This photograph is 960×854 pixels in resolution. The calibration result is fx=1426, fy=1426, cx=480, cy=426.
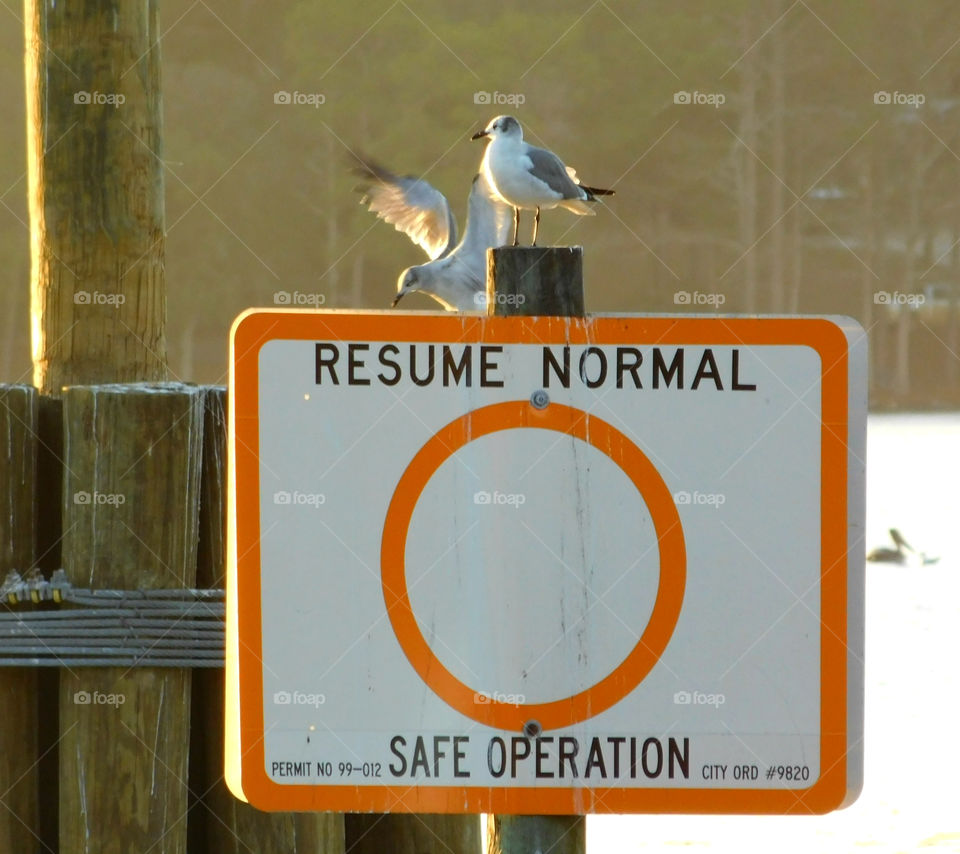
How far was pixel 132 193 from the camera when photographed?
281 centimetres

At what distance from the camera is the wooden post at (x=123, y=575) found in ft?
7.68

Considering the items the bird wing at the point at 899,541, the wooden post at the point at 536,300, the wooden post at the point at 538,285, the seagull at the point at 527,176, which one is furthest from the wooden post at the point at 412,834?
the bird wing at the point at 899,541

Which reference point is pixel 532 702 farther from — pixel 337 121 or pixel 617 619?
pixel 337 121

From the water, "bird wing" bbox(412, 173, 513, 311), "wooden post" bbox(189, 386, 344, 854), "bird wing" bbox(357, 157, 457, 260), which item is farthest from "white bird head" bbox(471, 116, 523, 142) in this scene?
"wooden post" bbox(189, 386, 344, 854)

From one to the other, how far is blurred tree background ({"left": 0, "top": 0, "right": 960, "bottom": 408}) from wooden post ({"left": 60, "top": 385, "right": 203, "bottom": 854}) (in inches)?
1196

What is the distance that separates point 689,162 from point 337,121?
388 inches

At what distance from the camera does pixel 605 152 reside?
1582 inches

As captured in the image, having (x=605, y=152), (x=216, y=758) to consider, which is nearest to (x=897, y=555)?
(x=216, y=758)

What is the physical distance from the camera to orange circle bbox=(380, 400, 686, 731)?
1542 mm

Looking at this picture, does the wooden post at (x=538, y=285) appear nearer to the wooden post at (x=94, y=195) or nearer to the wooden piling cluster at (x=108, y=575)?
the wooden piling cluster at (x=108, y=575)

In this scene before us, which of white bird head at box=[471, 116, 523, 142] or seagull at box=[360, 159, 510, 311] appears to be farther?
seagull at box=[360, 159, 510, 311]

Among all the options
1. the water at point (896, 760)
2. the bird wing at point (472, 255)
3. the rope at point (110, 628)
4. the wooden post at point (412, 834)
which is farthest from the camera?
the bird wing at point (472, 255)

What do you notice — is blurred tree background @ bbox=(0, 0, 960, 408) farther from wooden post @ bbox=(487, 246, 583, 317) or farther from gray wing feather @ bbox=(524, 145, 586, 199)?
wooden post @ bbox=(487, 246, 583, 317)

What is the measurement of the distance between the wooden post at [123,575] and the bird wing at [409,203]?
4.59 metres
